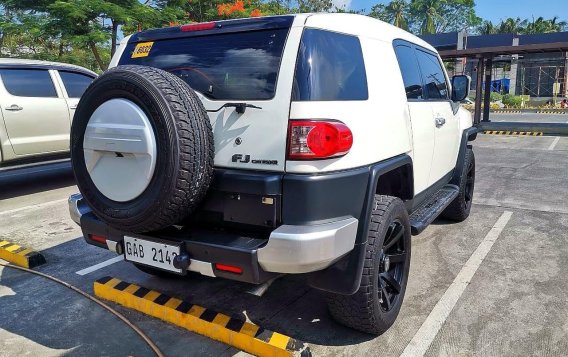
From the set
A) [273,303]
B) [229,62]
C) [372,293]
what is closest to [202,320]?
[273,303]

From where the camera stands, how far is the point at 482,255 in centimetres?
427

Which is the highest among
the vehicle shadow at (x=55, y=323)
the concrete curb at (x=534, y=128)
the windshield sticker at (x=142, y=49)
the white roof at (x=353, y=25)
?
the white roof at (x=353, y=25)

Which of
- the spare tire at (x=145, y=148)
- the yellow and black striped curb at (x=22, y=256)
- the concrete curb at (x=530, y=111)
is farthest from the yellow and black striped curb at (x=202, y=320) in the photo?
the concrete curb at (x=530, y=111)

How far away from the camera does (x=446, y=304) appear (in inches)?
130

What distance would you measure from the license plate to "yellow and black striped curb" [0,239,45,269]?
1922 millimetres

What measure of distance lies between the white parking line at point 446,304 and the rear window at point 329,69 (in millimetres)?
1555

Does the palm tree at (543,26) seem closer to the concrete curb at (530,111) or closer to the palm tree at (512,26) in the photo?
the palm tree at (512,26)

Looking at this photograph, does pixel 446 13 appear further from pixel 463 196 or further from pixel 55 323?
pixel 55 323

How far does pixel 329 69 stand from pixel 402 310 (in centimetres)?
182

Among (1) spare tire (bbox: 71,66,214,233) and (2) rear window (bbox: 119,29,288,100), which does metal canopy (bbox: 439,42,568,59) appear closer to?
(2) rear window (bbox: 119,29,288,100)

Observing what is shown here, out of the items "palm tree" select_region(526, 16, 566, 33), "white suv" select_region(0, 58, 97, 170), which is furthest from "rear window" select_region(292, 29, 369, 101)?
"palm tree" select_region(526, 16, 566, 33)

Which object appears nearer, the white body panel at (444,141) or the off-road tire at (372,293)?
the off-road tire at (372,293)

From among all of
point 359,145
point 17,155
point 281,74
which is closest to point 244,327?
point 359,145

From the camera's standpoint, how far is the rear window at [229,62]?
252cm
